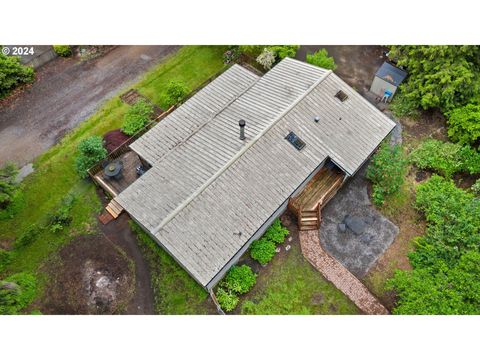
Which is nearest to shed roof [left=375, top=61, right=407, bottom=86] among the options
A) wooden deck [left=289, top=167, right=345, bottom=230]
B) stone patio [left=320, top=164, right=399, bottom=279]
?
stone patio [left=320, top=164, right=399, bottom=279]

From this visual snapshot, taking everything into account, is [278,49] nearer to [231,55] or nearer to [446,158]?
[231,55]

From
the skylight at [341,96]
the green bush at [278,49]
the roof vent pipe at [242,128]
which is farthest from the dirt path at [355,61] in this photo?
the roof vent pipe at [242,128]

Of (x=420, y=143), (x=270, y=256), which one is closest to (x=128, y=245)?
(x=270, y=256)

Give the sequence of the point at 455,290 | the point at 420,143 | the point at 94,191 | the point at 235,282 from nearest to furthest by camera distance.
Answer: the point at 455,290 < the point at 235,282 < the point at 94,191 < the point at 420,143

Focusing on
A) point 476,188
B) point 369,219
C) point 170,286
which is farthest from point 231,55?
point 476,188

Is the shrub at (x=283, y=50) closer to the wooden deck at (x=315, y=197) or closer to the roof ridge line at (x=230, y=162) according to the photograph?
the roof ridge line at (x=230, y=162)

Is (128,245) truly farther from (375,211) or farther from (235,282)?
(375,211)

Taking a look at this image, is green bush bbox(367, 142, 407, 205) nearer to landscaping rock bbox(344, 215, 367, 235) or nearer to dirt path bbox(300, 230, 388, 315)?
landscaping rock bbox(344, 215, 367, 235)
